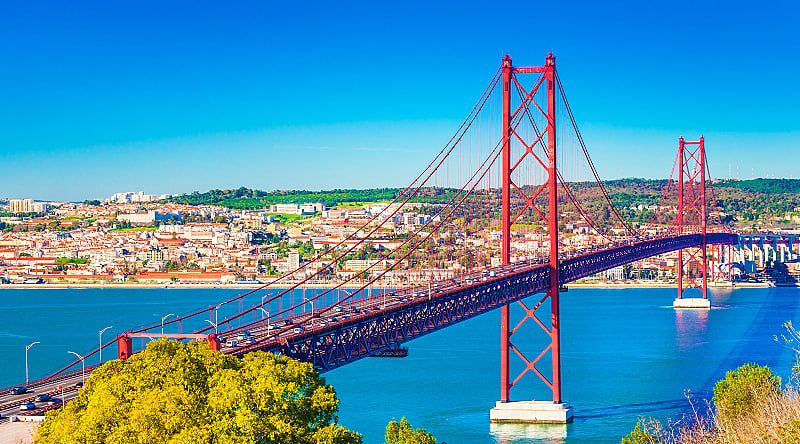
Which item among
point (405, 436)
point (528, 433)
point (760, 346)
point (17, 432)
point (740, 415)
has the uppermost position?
point (17, 432)

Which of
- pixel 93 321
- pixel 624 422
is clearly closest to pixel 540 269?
pixel 624 422

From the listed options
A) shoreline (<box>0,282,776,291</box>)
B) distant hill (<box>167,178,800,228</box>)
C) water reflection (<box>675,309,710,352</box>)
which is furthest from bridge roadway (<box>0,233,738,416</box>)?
distant hill (<box>167,178,800,228</box>)

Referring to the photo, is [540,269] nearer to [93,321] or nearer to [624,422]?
[624,422]

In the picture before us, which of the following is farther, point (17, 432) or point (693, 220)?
point (693, 220)

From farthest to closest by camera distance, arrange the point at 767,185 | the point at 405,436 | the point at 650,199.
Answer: the point at 767,185 → the point at 650,199 → the point at 405,436

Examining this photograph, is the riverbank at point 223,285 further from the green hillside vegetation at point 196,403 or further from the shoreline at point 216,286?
the green hillside vegetation at point 196,403

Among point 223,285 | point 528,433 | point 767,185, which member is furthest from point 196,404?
point 767,185

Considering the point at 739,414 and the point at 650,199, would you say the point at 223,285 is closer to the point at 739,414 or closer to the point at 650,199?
the point at 650,199
